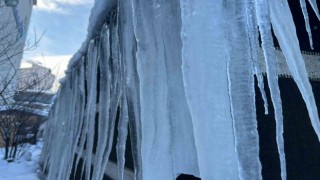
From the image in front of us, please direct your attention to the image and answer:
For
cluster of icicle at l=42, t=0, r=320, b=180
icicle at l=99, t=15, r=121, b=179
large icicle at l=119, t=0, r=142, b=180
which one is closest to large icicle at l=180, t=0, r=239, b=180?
cluster of icicle at l=42, t=0, r=320, b=180

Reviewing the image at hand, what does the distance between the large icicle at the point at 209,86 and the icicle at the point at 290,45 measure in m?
0.24

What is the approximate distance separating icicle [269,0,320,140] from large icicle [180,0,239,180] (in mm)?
236

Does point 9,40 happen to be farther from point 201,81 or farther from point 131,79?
point 201,81

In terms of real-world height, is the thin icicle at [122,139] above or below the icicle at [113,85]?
below

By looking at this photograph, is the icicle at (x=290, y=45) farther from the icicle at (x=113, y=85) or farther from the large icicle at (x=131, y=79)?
the icicle at (x=113, y=85)

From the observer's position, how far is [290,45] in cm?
112

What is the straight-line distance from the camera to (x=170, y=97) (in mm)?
1362

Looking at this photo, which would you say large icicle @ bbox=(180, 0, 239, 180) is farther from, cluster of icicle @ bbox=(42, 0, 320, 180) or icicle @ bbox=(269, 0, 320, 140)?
icicle @ bbox=(269, 0, 320, 140)

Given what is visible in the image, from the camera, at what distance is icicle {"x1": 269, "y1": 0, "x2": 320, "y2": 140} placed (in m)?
1.07

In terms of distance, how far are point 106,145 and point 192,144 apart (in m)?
0.91

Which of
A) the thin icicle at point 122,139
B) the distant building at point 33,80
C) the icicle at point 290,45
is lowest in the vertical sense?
the thin icicle at point 122,139

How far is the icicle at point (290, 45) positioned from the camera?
1.07m

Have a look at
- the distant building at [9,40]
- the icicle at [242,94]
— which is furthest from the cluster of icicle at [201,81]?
the distant building at [9,40]

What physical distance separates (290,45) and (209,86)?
39cm
